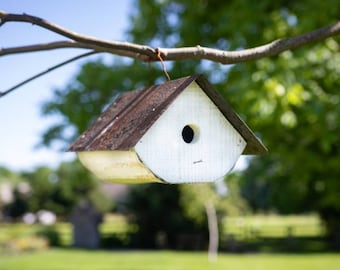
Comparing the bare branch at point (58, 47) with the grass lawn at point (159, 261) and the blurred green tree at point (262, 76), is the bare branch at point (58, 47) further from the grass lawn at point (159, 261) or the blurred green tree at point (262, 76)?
the grass lawn at point (159, 261)

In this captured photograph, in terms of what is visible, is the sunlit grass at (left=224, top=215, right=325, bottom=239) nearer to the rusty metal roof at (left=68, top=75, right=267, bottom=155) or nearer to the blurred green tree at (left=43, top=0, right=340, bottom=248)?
the blurred green tree at (left=43, top=0, right=340, bottom=248)

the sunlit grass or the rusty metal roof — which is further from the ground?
the rusty metal roof

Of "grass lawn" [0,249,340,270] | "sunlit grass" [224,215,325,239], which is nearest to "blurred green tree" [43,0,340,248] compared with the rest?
"grass lawn" [0,249,340,270]

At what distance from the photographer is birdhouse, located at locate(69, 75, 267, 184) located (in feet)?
7.11

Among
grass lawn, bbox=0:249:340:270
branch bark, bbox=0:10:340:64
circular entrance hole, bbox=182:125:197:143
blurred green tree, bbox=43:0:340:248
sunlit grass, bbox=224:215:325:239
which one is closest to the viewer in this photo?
branch bark, bbox=0:10:340:64

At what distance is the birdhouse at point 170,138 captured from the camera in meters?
2.17

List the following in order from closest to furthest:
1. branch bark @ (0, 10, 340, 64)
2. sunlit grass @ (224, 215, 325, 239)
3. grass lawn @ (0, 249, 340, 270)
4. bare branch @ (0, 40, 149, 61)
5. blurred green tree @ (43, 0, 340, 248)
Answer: branch bark @ (0, 10, 340, 64)
bare branch @ (0, 40, 149, 61)
blurred green tree @ (43, 0, 340, 248)
grass lawn @ (0, 249, 340, 270)
sunlit grass @ (224, 215, 325, 239)

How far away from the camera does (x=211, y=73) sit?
9664mm

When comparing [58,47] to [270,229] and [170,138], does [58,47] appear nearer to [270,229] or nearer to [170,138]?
[170,138]

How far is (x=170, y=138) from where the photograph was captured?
2.26 metres

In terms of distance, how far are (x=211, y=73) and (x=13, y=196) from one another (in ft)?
158

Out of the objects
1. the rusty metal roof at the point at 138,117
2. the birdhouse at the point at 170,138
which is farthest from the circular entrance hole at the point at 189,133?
the rusty metal roof at the point at 138,117

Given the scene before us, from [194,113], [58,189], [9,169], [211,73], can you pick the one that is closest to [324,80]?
[211,73]

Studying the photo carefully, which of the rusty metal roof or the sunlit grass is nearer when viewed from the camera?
the rusty metal roof
